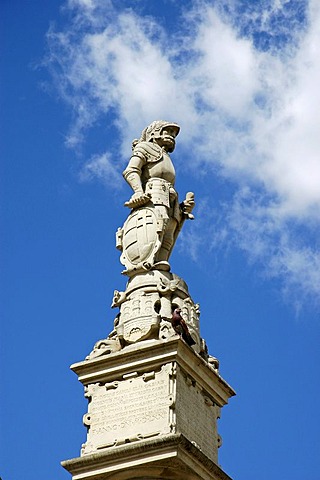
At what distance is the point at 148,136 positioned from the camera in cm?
2072

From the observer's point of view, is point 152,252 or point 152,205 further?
point 152,205

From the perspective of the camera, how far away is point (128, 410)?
16.2 metres

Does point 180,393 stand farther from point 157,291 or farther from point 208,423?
point 157,291

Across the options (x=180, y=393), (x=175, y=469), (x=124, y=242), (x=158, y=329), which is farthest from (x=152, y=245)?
(x=175, y=469)

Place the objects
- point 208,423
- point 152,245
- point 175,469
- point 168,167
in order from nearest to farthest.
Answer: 1. point 175,469
2. point 208,423
3. point 152,245
4. point 168,167

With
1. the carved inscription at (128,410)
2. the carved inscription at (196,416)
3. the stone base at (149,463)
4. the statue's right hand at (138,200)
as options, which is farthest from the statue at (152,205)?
the stone base at (149,463)

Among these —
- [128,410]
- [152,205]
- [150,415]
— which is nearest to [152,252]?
[152,205]

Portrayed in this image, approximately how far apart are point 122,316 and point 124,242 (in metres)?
1.78

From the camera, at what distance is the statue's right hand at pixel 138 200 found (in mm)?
19062

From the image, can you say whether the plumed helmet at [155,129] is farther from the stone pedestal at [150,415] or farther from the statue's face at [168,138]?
the stone pedestal at [150,415]

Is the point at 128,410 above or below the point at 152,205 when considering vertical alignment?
below

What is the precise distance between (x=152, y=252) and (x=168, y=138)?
3.27m

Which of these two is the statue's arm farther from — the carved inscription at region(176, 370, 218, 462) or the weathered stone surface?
the carved inscription at region(176, 370, 218, 462)

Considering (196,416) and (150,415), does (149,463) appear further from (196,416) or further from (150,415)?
(196,416)
